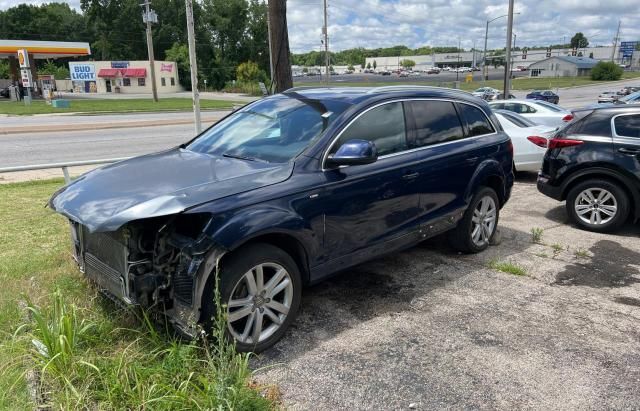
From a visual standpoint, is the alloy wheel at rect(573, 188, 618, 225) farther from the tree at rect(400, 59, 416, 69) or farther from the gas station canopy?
the tree at rect(400, 59, 416, 69)

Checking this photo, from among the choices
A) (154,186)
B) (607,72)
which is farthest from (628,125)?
(607,72)

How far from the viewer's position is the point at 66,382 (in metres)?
2.90

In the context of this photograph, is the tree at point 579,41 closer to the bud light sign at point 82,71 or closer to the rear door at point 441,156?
the bud light sign at point 82,71

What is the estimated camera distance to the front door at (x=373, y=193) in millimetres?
3936

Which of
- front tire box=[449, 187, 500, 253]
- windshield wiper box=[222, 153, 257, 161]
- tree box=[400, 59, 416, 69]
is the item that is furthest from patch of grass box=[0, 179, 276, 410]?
tree box=[400, 59, 416, 69]

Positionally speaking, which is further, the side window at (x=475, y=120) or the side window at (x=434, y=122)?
the side window at (x=475, y=120)

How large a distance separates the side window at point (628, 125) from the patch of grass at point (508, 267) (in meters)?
2.58

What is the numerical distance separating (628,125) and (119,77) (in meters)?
71.9

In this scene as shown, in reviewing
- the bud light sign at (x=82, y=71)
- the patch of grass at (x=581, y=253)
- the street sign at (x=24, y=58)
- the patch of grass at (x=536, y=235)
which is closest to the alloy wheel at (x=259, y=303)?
the patch of grass at (x=581, y=253)

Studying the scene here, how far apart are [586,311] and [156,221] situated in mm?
3543

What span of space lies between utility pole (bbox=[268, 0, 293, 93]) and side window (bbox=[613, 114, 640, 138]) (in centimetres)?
490

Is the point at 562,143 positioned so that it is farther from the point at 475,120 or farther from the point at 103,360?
the point at 103,360

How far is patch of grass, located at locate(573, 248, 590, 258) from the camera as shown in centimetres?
575

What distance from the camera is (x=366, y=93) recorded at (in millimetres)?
4504
